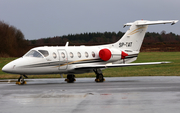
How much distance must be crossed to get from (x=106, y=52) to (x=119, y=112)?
14742mm

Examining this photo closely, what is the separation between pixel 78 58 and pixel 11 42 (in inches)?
2138

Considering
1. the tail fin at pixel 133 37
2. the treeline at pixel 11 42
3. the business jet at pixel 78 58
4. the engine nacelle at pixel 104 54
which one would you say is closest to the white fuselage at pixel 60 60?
the business jet at pixel 78 58

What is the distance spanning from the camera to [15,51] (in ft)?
248

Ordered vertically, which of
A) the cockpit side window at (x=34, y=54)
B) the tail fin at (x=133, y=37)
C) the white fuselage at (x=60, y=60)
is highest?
the tail fin at (x=133, y=37)

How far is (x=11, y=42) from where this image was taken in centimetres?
7569

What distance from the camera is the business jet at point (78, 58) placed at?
21.6m

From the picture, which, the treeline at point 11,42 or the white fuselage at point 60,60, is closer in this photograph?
the white fuselage at point 60,60

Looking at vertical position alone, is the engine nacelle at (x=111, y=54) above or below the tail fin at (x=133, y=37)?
below

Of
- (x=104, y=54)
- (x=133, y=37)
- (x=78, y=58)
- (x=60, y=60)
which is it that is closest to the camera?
(x=60, y=60)

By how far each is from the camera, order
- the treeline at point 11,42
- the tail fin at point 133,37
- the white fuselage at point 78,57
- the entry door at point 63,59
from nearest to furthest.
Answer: the white fuselage at point 78,57 → the entry door at point 63,59 → the tail fin at point 133,37 → the treeline at point 11,42

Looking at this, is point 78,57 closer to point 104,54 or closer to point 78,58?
point 78,58

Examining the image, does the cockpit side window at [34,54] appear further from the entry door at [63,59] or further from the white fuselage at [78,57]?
the entry door at [63,59]

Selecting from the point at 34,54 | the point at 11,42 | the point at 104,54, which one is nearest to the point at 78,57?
the point at 104,54

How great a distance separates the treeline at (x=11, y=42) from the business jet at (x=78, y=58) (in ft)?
171
